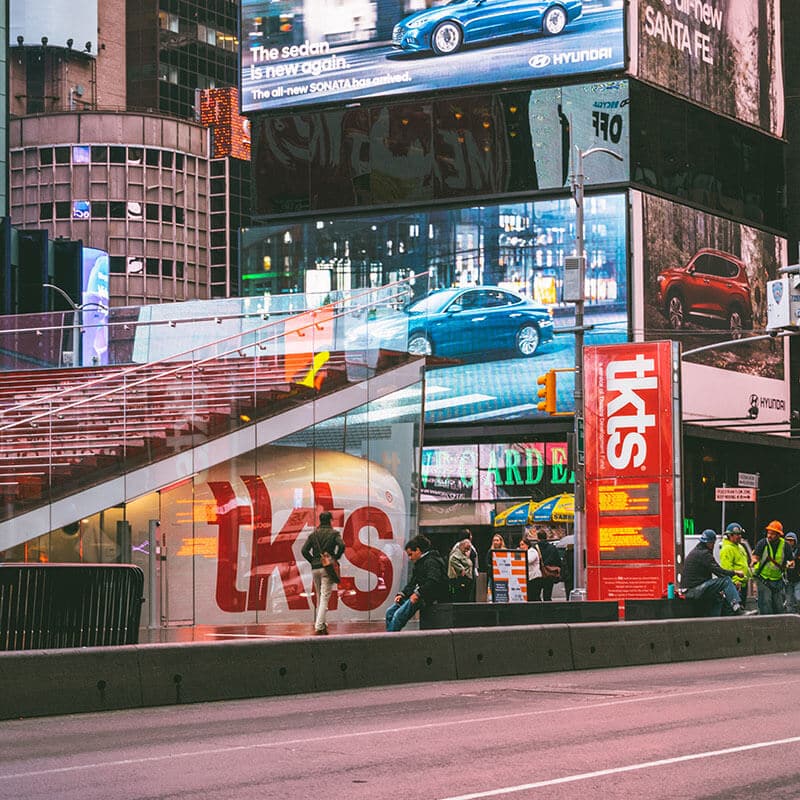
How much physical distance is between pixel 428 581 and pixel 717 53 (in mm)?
51976

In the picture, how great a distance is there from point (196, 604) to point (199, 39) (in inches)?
4571

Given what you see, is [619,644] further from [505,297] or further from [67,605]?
[505,297]

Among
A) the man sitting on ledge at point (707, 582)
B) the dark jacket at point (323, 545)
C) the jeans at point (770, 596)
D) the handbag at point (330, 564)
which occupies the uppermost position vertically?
the dark jacket at point (323, 545)

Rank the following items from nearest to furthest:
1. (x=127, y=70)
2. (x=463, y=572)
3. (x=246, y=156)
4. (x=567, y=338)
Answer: (x=463, y=572) → (x=567, y=338) → (x=246, y=156) → (x=127, y=70)

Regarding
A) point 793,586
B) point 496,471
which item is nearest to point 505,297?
point 496,471

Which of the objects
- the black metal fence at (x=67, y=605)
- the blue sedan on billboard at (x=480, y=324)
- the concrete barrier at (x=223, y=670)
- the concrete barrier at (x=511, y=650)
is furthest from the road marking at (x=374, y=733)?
the blue sedan on billboard at (x=480, y=324)

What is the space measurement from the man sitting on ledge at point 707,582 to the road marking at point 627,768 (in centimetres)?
1216

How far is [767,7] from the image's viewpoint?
240 feet

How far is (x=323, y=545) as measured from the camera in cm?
2314

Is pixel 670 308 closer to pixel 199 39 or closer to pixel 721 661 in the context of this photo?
pixel 721 661

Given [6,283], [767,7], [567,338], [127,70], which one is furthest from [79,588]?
[127,70]

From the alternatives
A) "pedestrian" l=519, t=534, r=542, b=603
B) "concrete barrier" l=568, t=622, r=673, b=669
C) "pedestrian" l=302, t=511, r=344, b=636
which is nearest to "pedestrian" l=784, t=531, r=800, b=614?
"pedestrian" l=519, t=534, r=542, b=603

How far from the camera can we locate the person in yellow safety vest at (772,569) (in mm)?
28906

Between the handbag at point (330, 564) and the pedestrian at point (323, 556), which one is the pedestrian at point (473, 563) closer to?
the pedestrian at point (323, 556)
